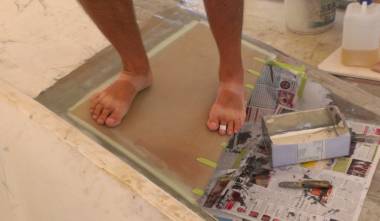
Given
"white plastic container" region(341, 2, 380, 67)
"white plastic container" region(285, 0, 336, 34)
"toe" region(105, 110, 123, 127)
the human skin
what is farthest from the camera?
"white plastic container" region(285, 0, 336, 34)

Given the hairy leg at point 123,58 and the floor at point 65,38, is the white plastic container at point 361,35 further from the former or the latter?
the hairy leg at point 123,58

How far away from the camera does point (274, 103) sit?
1.17m

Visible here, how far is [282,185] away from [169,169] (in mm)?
238

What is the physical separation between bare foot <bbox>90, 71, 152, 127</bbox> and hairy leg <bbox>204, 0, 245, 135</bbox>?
0.64ft

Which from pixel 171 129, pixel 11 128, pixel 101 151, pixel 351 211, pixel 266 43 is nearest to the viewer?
pixel 101 151

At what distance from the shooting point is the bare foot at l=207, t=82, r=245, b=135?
103 cm

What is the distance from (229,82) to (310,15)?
497mm

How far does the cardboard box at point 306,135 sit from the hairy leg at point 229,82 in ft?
0.27

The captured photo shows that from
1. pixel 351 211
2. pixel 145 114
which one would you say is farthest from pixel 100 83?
pixel 351 211

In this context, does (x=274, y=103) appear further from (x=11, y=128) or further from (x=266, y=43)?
(x=11, y=128)

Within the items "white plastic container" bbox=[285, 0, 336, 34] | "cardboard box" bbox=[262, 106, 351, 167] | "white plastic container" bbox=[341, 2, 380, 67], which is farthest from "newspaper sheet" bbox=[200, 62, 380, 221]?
"white plastic container" bbox=[285, 0, 336, 34]

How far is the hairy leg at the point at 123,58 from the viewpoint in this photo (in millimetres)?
1018

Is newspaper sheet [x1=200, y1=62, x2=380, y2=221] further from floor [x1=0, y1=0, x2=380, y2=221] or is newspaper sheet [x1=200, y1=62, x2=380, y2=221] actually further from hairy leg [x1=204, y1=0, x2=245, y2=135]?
floor [x1=0, y1=0, x2=380, y2=221]

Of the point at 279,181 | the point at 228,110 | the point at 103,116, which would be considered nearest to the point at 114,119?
the point at 103,116
